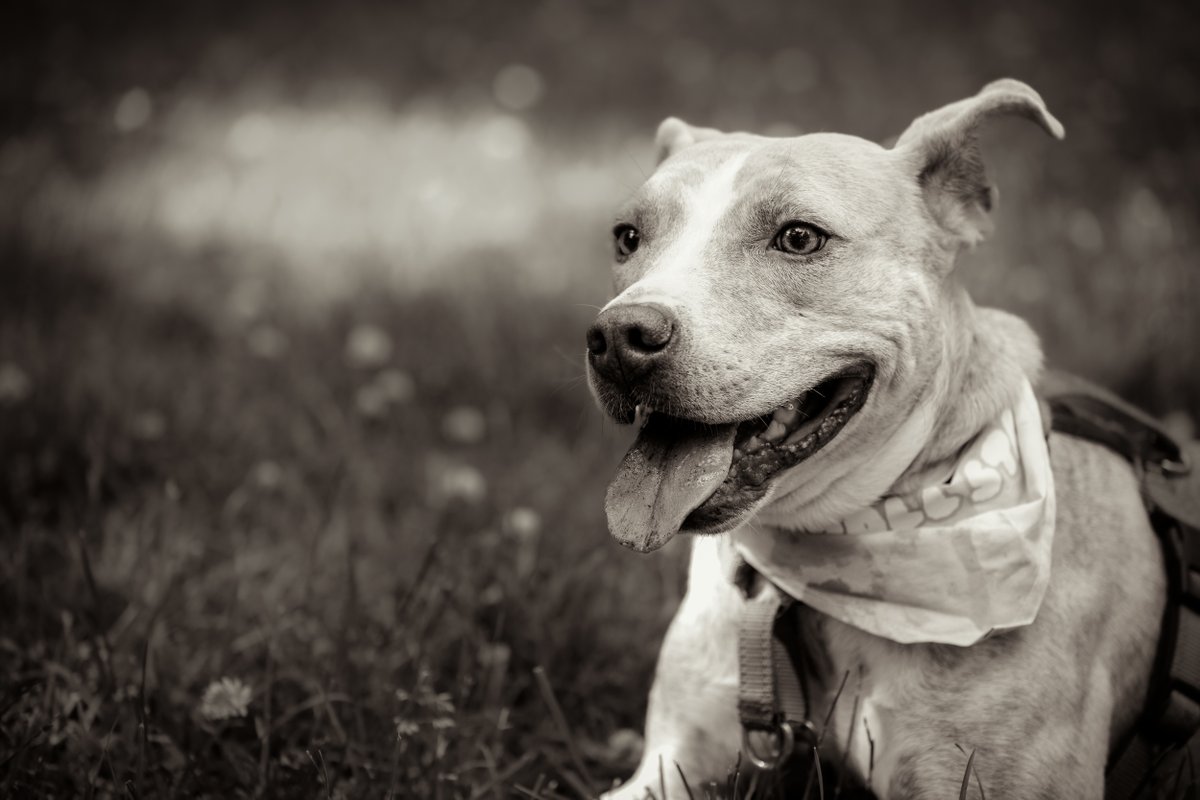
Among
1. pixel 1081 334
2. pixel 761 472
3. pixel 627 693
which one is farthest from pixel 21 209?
pixel 1081 334

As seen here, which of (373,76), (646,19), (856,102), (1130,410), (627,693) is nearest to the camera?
(1130,410)

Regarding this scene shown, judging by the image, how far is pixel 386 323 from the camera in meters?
5.48

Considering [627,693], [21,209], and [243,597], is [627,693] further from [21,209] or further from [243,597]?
[21,209]

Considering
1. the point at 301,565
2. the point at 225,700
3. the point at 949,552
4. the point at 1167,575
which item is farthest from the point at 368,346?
the point at 1167,575

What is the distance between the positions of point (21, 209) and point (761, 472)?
16.7ft

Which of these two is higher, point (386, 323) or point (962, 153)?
point (962, 153)

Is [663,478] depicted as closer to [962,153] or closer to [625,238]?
[625,238]

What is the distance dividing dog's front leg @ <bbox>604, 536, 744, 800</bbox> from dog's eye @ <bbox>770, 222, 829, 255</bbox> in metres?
0.78

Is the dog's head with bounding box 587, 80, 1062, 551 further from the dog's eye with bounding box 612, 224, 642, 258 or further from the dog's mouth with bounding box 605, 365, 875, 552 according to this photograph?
the dog's eye with bounding box 612, 224, 642, 258

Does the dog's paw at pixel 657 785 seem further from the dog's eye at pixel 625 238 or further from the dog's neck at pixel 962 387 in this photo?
the dog's eye at pixel 625 238

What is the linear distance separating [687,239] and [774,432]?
529mm

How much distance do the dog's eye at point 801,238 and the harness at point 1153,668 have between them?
2.51 feet

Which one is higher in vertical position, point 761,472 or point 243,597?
point 761,472

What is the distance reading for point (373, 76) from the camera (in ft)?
28.6
